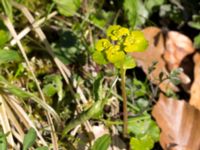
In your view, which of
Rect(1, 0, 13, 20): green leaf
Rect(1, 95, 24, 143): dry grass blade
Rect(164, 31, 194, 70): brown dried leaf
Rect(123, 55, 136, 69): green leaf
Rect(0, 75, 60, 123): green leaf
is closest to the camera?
Rect(123, 55, 136, 69): green leaf

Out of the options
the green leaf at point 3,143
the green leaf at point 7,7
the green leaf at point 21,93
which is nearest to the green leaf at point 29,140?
the green leaf at point 3,143

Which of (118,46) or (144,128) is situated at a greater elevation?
(118,46)

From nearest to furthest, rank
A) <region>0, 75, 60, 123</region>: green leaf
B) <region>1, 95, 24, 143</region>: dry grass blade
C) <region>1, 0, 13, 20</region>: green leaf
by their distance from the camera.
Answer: <region>0, 75, 60, 123</region>: green leaf < <region>1, 95, 24, 143</region>: dry grass blade < <region>1, 0, 13, 20</region>: green leaf

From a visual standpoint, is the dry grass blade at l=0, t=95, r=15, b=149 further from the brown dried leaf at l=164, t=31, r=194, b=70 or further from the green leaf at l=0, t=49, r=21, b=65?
the brown dried leaf at l=164, t=31, r=194, b=70

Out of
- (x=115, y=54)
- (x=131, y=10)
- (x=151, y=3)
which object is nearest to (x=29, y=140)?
(x=115, y=54)

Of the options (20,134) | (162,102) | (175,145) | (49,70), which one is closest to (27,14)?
(49,70)

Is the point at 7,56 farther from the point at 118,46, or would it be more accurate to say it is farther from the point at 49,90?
the point at 118,46

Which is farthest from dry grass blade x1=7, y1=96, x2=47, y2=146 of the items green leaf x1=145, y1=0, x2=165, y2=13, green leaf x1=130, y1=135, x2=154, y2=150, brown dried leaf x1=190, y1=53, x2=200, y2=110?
green leaf x1=145, y1=0, x2=165, y2=13

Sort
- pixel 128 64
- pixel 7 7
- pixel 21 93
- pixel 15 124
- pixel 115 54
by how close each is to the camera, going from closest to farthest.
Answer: pixel 115 54 → pixel 128 64 → pixel 21 93 → pixel 15 124 → pixel 7 7
